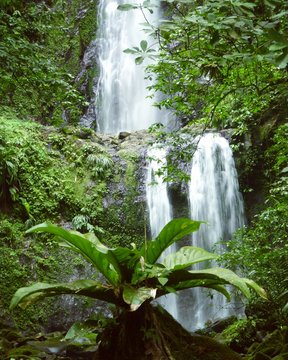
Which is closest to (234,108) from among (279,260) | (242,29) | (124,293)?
(279,260)

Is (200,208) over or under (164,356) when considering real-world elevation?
over

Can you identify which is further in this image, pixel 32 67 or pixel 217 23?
pixel 32 67

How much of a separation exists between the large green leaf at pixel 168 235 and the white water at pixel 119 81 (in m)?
12.7

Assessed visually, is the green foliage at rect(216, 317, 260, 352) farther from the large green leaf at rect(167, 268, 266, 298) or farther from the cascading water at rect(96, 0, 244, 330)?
the cascading water at rect(96, 0, 244, 330)

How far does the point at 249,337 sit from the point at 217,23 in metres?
3.38

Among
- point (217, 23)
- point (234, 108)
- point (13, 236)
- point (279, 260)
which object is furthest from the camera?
point (13, 236)

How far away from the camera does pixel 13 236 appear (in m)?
8.35

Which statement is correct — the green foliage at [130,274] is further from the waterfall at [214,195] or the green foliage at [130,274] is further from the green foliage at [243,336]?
the waterfall at [214,195]

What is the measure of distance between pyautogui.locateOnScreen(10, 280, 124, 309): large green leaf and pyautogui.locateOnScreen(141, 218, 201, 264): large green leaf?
1.22 feet

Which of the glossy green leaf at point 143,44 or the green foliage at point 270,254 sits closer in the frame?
the glossy green leaf at point 143,44

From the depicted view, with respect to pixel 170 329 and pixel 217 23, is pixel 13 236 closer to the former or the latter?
pixel 170 329

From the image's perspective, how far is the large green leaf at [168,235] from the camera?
3045mm

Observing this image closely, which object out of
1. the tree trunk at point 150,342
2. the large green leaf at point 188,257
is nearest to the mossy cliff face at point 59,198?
the large green leaf at point 188,257

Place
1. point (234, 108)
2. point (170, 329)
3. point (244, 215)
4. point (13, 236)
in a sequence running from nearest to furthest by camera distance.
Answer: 1. point (170, 329)
2. point (234, 108)
3. point (13, 236)
4. point (244, 215)
